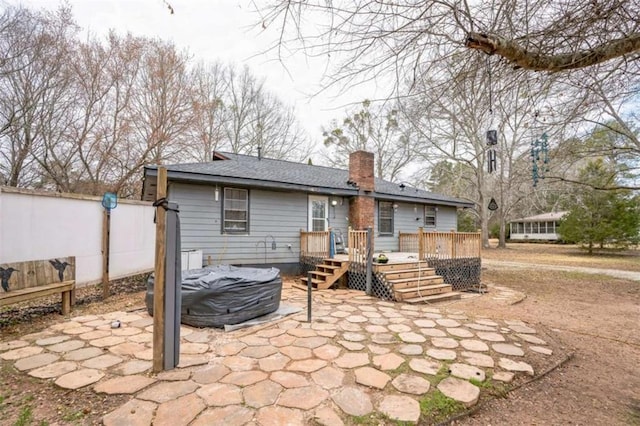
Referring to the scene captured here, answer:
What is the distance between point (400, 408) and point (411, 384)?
40 centimetres

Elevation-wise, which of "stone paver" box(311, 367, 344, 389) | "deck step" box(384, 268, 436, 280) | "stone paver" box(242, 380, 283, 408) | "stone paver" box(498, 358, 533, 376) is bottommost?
"stone paver" box(498, 358, 533, 376)

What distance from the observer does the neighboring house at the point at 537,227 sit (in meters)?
28.1

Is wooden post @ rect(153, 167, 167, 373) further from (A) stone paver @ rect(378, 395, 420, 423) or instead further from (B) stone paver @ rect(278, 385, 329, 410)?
(A) stone paver @ rect(378, 395, 420, 423)

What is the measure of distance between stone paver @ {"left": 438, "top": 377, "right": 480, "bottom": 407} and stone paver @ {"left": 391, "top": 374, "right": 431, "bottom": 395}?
0.43ft

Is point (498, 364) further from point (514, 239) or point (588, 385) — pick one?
point (514, 239)

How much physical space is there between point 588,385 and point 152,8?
5.12 meters

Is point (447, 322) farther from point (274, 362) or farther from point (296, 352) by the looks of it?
point (274, 362)

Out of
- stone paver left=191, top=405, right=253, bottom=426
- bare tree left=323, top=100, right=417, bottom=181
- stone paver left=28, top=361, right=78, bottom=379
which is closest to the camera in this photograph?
stone paver left=191, top=405, right=253, bottom=426

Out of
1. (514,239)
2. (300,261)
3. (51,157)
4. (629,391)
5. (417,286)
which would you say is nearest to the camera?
(629,391)

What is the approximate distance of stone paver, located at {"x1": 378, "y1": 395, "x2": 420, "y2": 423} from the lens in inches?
88.4

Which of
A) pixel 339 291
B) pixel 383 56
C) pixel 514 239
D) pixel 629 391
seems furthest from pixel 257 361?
pixel 514 239

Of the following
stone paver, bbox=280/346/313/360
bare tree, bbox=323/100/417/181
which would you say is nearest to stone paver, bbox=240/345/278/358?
stone paver, bbox=280/346/313/360

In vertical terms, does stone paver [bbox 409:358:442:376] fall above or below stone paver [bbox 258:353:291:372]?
below

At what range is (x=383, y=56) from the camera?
2.50 m
